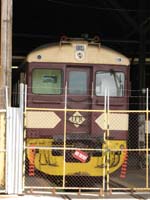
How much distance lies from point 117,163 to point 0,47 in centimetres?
381

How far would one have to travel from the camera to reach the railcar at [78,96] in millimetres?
12617

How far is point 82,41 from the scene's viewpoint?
1317cm

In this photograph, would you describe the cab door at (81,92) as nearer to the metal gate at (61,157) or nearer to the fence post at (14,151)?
the metal gate at (61,157)

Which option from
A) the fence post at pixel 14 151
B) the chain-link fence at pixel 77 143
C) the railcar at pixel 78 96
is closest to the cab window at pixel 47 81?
the railcar at pixel 78 96

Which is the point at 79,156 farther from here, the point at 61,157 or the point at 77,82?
the point at 77,82

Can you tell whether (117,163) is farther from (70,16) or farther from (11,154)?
(70,16)

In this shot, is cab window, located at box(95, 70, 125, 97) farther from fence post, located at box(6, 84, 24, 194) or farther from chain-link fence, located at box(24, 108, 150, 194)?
fence post, located at box(6, 84, 24, 194)

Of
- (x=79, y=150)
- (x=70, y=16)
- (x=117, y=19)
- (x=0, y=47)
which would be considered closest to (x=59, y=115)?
(x=79, y=150)

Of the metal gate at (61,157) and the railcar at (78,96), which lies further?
the railcar at (78,96)

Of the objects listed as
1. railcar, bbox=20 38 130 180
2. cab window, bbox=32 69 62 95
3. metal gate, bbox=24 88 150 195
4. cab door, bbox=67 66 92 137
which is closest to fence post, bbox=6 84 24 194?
metal gate, bbox=24 88 150 195

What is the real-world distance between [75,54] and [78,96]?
1.02 meters

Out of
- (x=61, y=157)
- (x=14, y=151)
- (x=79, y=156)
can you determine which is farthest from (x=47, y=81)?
(x=14, y=151)

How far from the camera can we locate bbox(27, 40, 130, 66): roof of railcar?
12953 mm

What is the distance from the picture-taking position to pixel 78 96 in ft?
43.0
